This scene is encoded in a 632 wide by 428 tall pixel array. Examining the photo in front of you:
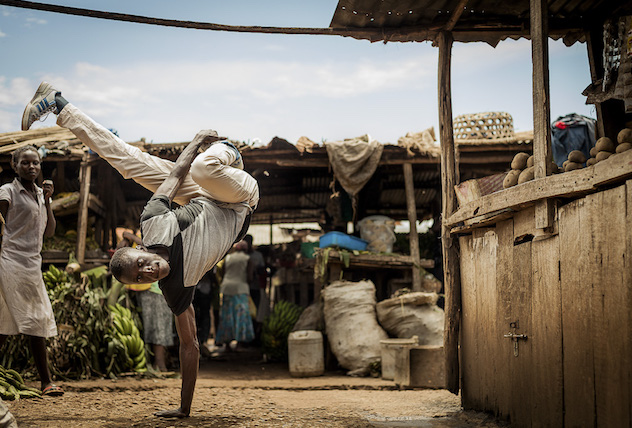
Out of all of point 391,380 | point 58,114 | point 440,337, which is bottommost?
point 391,380

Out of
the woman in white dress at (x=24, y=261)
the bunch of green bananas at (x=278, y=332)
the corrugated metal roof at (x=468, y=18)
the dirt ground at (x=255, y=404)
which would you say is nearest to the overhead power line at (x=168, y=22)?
the corrugated metal roof at (x=468, y=18)

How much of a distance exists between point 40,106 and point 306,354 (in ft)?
16.4

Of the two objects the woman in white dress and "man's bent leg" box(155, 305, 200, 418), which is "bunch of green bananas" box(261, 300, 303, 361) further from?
"man's bent leg" box(155, 305, 200, 418)

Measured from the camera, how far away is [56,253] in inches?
321

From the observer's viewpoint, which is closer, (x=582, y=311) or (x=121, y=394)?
(x=582, y=311)

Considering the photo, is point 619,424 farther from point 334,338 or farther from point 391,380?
point 334,338

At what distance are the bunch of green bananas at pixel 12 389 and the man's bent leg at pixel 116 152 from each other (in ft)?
8.24

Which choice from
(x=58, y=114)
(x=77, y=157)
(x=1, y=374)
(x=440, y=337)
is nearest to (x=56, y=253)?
(x=77, y=157)

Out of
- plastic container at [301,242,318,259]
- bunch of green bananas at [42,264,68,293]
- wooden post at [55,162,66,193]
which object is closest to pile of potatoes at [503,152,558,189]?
bunch of green bananas at [42,264,68,293]

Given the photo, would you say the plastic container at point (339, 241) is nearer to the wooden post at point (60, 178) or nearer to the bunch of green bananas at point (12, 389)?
the wooden post at point (60, 178)

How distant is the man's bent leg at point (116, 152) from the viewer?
152 inches

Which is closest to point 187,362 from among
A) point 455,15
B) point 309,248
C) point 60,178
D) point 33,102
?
point 33,102

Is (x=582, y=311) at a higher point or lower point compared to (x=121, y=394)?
higher

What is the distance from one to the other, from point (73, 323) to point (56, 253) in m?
1.55
